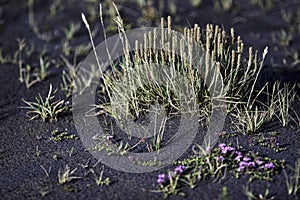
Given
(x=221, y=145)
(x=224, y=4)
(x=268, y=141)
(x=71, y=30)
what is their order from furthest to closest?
(x=224, y=4) < (x=71, y=30) < (x=268, y=141) < (x=221, y=145)

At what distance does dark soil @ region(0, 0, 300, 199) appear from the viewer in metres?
3.33

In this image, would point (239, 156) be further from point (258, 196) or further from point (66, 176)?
point (66, 176)

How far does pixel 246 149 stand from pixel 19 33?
10.9ft

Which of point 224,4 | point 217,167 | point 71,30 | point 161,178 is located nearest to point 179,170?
point 161,178

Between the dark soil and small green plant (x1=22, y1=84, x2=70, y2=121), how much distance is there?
6 centimetres

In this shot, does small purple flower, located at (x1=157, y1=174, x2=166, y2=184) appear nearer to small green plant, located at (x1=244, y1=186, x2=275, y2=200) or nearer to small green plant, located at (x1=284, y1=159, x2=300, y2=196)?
small green plant, located at (x1=244, y1=186, x2=275, y2=200)

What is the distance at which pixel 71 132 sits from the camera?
13.2ft

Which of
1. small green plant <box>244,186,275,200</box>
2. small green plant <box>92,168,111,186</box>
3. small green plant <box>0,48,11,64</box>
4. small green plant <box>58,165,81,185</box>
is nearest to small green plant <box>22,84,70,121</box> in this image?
small green plant <box>58,165,81,185</box>

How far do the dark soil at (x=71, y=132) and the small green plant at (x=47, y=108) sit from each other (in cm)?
6

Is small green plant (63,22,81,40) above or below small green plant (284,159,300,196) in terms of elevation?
above

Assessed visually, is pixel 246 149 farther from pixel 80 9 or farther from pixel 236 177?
pixel 80 9

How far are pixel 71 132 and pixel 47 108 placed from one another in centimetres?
34

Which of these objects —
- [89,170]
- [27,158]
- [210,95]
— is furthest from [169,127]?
[27,158]

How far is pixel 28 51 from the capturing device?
557 cm
